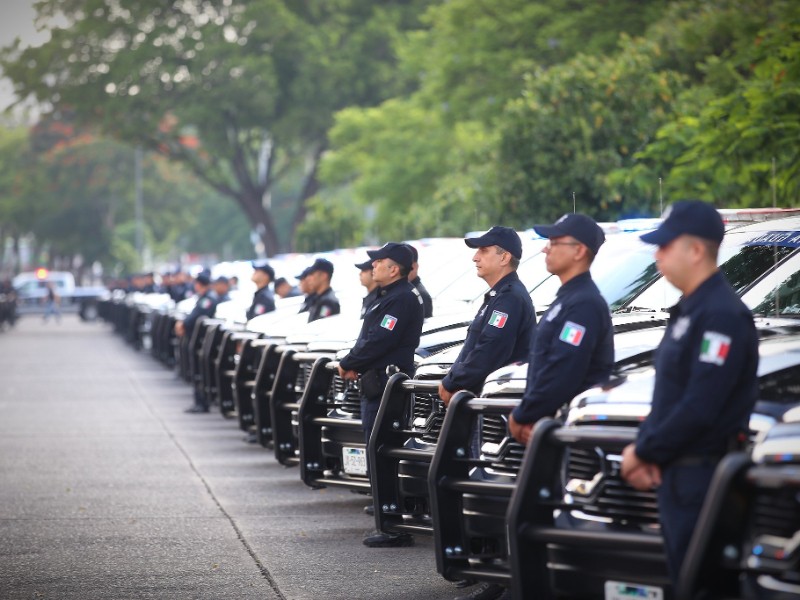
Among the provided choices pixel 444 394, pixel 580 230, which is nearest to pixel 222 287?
pixel 444 394

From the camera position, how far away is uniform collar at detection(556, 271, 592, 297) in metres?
7.21

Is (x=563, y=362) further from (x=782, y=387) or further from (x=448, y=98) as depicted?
(x=448, y=98)

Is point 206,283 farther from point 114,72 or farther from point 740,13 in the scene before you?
point 114,72

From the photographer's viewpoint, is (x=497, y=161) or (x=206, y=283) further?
(x=497, y=161)

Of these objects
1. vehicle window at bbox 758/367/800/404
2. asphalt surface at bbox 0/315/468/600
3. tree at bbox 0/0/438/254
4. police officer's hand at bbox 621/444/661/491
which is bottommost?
Answer: asphalt surface at bbox 0/315/468/600

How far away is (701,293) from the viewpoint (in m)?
5.55

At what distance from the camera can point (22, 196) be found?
3314 inches

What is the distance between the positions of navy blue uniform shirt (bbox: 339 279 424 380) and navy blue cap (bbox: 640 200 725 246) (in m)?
4.55

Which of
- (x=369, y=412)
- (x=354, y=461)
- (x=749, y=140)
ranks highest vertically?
(x=749, y=140)

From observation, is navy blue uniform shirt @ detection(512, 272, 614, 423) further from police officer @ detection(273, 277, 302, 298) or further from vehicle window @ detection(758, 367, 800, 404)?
police officer @ detection(273, 277, 302, 298)

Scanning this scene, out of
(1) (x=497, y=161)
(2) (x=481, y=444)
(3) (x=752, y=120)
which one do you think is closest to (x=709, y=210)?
(2) (x=481, y=444)

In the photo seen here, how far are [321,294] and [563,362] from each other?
319 inches

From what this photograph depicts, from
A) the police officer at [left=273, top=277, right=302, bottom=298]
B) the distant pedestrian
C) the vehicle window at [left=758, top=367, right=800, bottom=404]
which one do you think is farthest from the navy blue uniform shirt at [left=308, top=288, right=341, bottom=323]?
the distant pedestrian

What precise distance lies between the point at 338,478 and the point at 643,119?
46.8 feet
